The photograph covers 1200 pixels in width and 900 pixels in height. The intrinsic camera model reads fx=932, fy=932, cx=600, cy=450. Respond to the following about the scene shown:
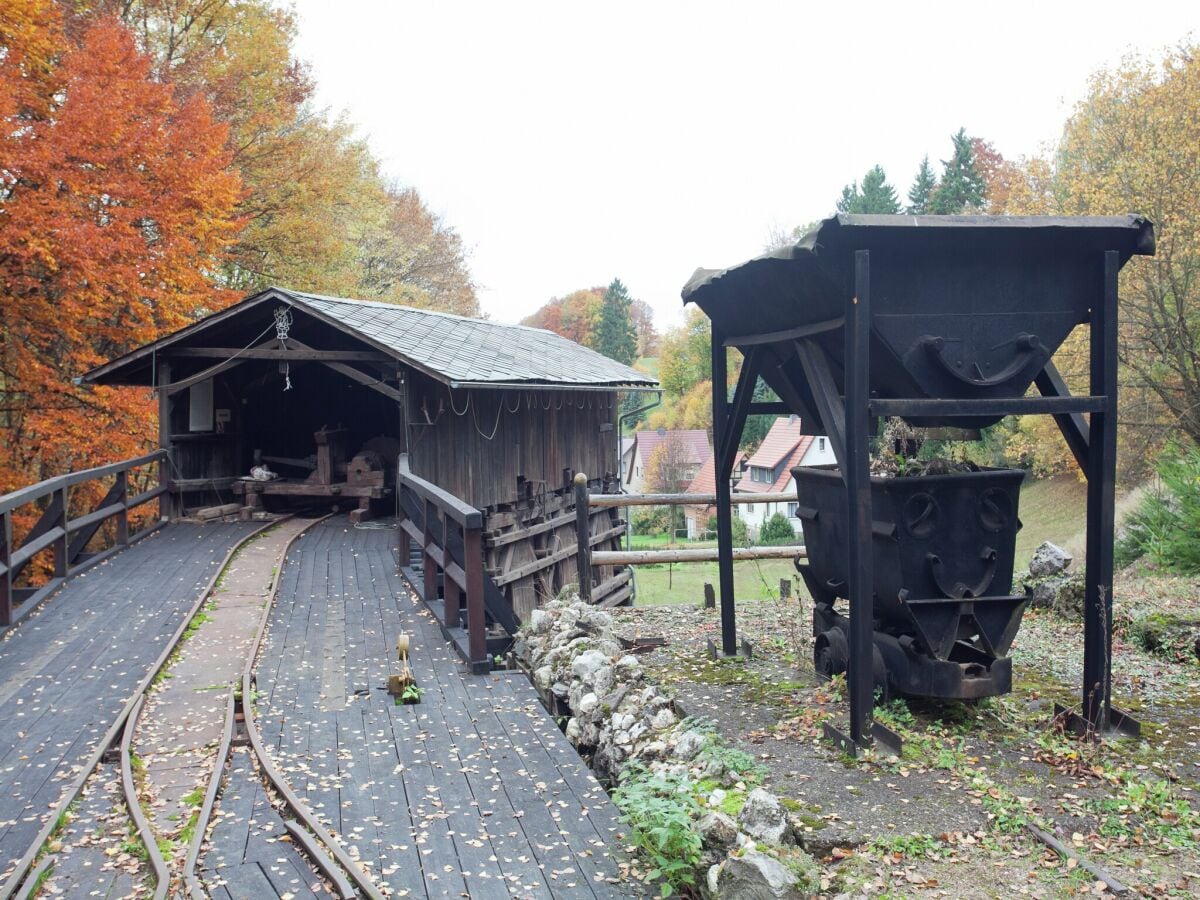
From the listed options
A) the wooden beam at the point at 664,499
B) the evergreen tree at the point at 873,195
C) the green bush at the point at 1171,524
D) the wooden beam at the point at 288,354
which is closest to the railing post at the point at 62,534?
the wooden beam at the point at 288,354

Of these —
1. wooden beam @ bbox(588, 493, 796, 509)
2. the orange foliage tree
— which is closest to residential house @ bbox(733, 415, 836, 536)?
the orange foliage tree

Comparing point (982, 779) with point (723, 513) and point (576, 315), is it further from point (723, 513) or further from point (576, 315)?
point (576, 315)

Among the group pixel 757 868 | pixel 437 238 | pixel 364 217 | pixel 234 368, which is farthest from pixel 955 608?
pixel 437 238

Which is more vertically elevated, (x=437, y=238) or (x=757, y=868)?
(x=437, y=238)

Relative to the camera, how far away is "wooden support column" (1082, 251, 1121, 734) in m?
5.15

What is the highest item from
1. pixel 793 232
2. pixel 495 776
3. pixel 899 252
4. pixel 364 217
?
pixel 793 232

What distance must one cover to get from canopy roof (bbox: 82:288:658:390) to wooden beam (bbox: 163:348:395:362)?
22cm

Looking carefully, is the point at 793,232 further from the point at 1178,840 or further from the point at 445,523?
the point at 1178,840

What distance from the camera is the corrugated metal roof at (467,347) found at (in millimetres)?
11344

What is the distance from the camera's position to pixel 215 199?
633 inches

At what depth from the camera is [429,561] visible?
342 inches

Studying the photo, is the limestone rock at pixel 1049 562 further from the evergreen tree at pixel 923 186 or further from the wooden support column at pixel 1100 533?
the evergreen tree at pixel 923 186

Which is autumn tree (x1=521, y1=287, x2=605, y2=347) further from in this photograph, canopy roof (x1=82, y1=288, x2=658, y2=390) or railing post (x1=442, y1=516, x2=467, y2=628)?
railing post (x1=442, y1=516, x2=467, y2=628)

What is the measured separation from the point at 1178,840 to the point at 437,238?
36.8m
